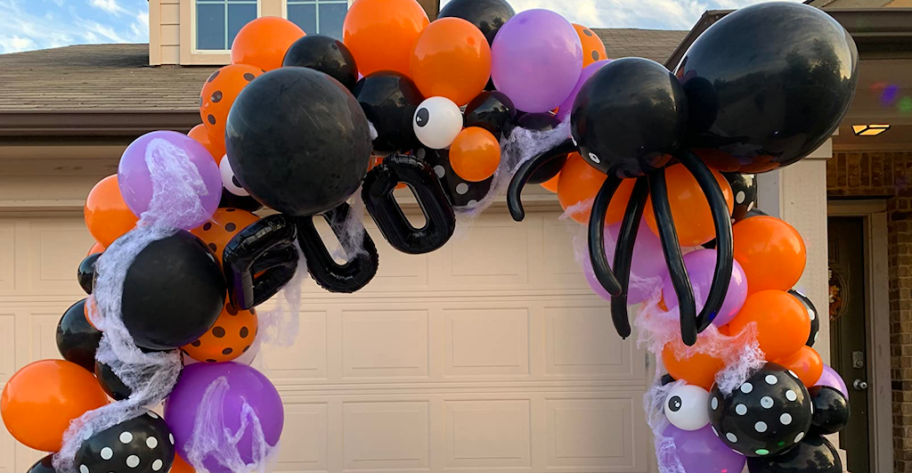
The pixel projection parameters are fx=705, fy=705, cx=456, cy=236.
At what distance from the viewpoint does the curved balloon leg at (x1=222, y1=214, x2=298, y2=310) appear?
181 cm

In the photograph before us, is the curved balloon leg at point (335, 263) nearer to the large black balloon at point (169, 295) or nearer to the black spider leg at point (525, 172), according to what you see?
the large black balloon at point (169, 295)

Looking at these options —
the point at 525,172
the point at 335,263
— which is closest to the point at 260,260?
the point at 335,263

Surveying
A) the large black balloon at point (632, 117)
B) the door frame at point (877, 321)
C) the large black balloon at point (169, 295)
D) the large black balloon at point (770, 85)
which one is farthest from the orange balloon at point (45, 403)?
the door frame at point (877, 321)

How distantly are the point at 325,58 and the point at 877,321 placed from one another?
4.62 meters

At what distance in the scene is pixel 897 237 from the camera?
4875 millimetres

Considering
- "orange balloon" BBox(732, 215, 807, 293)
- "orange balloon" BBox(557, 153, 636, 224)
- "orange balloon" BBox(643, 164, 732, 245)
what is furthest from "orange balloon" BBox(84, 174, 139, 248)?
"orange balloon" BBox(732, 215, 807, 293)

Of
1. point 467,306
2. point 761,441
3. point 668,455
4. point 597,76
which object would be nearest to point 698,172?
point 597,76

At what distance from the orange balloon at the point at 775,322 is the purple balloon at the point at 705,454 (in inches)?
11.2

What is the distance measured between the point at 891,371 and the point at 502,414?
9.12ft

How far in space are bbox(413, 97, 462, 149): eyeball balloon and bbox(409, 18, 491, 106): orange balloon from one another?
0.04 meters

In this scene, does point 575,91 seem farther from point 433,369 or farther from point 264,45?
point 433,369

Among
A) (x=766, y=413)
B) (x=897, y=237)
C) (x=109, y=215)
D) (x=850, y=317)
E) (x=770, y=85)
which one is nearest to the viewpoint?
(x=770, y=85)

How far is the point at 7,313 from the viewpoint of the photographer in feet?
14.4

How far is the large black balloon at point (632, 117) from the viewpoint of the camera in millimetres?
1615
